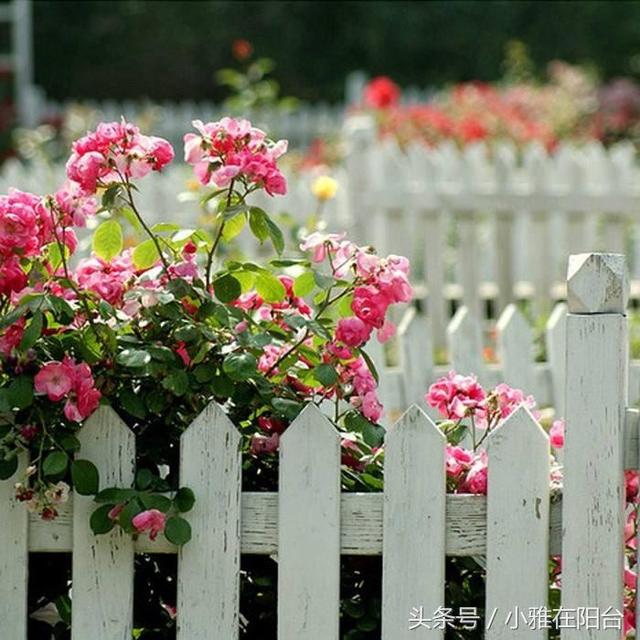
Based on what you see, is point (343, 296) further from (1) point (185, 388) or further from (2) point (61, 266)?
(2) point (61, 266)

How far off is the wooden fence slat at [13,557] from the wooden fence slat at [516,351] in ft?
5.15

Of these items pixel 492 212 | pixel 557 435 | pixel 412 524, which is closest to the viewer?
pixel 412 524

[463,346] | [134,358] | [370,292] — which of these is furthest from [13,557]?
[463,346]

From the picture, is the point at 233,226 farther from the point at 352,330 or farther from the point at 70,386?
the point at 70,386

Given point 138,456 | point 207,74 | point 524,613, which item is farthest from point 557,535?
point 207,74

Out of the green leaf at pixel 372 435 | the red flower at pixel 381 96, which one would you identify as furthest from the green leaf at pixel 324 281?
→ the red flower at pixel 381 96

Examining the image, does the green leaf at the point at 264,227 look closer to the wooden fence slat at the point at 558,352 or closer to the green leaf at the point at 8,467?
the green leaf at the point at 8,467

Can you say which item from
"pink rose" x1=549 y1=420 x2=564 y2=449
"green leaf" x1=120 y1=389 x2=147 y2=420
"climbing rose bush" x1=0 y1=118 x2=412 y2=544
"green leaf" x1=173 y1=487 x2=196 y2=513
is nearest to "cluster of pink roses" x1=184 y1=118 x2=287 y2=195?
"climbing rose bush" x1=0 y1=118 x2=412 y2=544

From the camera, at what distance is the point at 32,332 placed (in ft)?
8.03

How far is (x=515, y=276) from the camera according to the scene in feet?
25.1

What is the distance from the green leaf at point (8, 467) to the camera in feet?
8.32

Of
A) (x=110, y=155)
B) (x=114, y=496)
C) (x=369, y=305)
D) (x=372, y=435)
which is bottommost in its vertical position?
(x=114, y=496)

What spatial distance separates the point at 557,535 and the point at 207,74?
23.2 m

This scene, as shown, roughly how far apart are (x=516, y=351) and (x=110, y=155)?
157 cm
